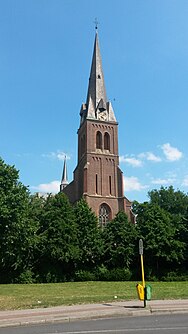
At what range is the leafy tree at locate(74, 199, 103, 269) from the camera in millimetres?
38000

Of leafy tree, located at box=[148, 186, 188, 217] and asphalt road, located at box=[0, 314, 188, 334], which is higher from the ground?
leafy tree, located at box=[148, 186, 188, 217]

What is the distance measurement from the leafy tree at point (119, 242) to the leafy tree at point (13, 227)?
9.40 meters

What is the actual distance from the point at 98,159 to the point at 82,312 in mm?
48236

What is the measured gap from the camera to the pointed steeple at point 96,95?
64.1m

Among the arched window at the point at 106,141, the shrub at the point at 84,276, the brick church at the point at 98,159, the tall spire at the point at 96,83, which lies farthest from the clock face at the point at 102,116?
the shrub at the point at 84,276

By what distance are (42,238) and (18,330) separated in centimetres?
2743

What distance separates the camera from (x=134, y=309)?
1300cm

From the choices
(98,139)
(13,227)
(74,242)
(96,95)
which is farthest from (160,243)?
(96,95)

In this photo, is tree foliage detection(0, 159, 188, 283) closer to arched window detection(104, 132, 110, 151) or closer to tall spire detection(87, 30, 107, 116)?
arched window detection(104, 132, 110, 151)

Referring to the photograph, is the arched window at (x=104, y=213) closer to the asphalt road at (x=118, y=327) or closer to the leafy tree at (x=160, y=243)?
the leafy tree at (x=160, y=243)

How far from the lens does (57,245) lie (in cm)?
3659

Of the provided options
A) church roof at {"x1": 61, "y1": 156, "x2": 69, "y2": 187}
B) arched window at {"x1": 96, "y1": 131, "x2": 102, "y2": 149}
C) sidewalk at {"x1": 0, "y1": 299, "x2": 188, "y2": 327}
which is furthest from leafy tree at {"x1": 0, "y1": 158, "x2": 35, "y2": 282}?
church roof at {"x1": 61, "y1": 156, "x2": 69, "y2": 187}

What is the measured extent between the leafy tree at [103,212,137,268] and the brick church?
50.5 ft

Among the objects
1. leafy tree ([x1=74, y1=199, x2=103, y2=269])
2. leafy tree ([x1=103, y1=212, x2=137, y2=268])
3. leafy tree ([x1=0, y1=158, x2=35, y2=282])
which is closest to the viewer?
leafy tree ([x1=0, y1=158, x2=35, y2=282])
